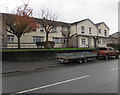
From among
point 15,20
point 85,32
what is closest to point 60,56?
point 15,20

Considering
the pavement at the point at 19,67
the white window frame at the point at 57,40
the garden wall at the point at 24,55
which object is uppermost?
the white window frame at the point at 57,40

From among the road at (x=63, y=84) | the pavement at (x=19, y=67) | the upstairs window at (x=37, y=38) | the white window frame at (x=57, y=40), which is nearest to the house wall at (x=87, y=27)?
the white window frame at (x=57, y=40)

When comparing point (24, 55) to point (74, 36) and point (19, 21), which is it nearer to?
point (19, 21)

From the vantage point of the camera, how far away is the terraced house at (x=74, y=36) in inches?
1080

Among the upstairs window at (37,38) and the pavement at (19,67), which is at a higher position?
the upstairs window at (37,38)

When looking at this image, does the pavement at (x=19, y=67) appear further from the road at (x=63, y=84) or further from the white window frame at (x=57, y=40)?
the white window frame at (x=57, y=40)

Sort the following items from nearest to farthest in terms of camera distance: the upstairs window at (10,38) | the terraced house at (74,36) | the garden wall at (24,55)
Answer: the garden wall at (24,55), the upstairs window at (10,38), the terraced house at (74,36)

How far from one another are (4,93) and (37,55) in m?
11.8

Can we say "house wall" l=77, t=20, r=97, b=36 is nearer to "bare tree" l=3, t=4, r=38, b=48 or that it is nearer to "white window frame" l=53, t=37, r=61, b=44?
"white window frame" l=53, t=37, r=61, b=44

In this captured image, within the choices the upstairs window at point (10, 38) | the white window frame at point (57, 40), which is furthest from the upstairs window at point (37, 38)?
the upstairs window at point (10, 38)

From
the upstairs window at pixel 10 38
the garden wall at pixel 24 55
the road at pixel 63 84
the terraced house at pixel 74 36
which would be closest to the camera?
the road at pixel 63 84

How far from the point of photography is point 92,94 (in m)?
4.84

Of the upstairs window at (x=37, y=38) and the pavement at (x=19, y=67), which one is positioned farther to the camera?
the upstairs window at (x=37, y=38)

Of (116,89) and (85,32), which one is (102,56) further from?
(85,32)
